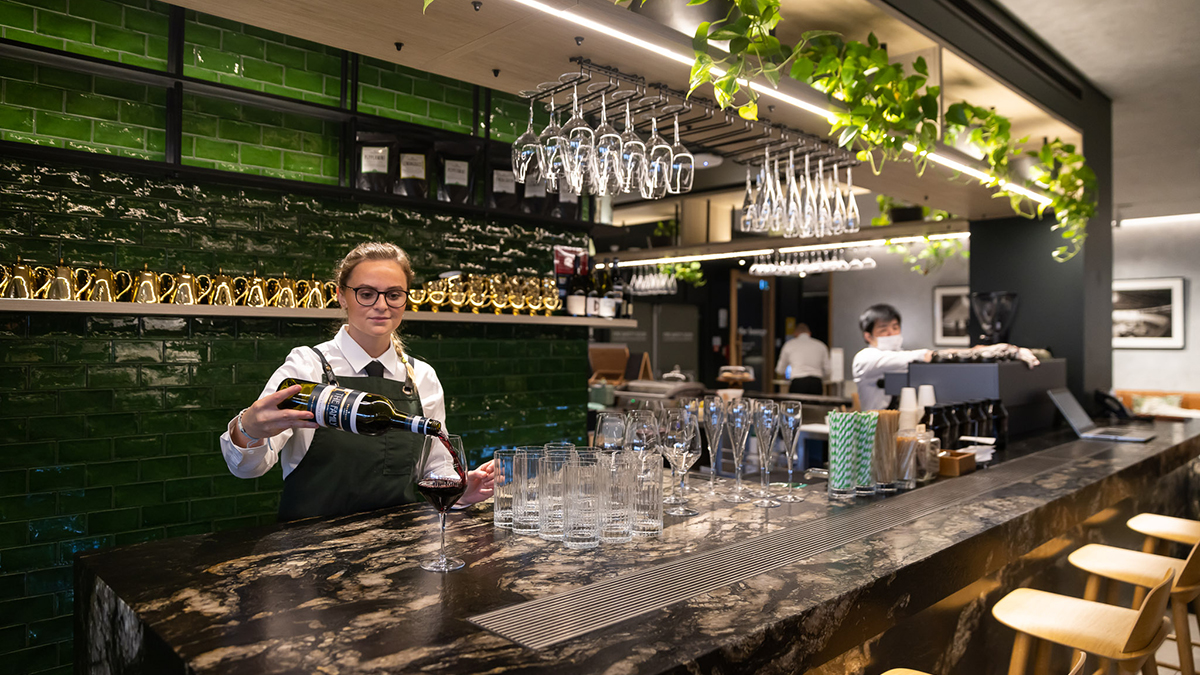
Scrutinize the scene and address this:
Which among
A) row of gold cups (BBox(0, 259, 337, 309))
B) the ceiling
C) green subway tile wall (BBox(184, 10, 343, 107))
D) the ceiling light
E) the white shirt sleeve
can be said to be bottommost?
the white shirt sleeve

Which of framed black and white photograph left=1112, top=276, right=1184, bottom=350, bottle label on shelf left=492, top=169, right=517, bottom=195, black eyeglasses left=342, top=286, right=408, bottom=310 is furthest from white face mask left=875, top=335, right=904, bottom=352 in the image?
framed black and white photograph left=1112, top=276, right=1184, bottom=350

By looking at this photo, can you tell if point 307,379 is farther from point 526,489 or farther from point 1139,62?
point 1139,62

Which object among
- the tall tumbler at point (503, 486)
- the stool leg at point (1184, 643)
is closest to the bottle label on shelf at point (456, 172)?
the tall tumbler at point (503, 486)

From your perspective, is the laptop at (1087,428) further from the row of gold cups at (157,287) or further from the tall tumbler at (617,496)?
the row of gold cups at (157,287)

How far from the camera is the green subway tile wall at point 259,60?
304 cm

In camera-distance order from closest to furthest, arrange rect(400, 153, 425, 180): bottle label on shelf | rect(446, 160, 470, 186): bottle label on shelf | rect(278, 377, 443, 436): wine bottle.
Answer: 1. rect(278, 377, 443, 436): wine bottle
2. rect(400, 153, 425, 180): bottle label on shelf
3. rect(446, 160, 470, 186): bottle label on shelf

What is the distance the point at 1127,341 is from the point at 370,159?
9.26 meters

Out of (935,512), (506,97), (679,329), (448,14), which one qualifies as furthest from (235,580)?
(679,329)

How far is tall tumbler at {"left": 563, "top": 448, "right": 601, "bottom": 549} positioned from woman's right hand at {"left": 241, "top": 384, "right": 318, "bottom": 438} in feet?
1.77

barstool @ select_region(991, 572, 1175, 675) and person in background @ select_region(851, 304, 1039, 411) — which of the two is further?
person in background @ select_region(851, 304, 1039, 411)

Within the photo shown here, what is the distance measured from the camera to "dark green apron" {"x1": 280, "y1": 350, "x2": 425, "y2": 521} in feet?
6.64

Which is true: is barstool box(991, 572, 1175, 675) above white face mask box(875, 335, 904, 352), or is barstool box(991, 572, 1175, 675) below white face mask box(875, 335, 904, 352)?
below

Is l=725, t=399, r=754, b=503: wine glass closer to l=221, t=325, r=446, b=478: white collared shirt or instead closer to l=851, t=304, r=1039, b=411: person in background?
l=221, t=325, r=446, b=478: white collared shirt

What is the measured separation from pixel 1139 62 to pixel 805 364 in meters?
5.70
